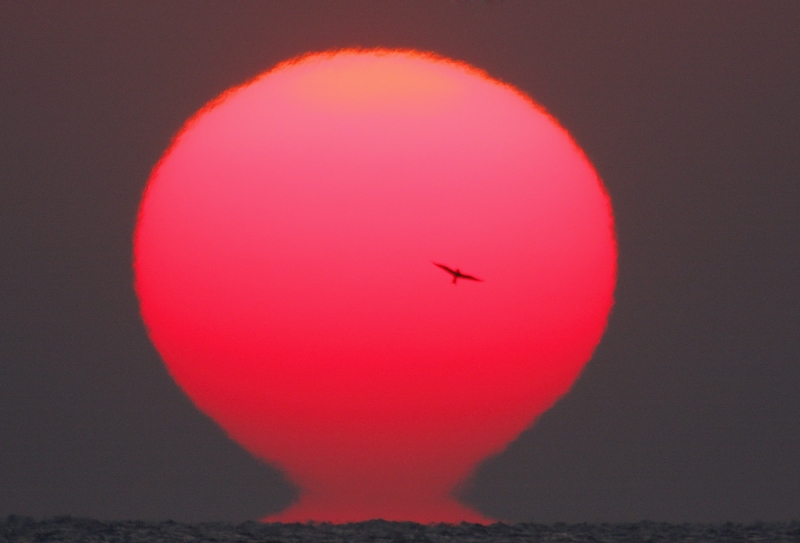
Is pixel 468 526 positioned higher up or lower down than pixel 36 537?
higher up

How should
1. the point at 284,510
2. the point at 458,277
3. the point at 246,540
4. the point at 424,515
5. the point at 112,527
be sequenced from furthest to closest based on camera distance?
the point at 284,510, the point at 424,515, the point at 458,277, the point at 112,527, the point at 246,540

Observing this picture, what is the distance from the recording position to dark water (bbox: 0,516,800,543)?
36719 millimetres

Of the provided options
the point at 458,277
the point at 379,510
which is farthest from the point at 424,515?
the point at 458,277

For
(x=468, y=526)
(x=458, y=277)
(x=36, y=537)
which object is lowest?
(x=36, y=537)

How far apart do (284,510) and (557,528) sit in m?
23.0

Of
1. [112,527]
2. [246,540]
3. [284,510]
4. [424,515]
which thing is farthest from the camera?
[284,510]

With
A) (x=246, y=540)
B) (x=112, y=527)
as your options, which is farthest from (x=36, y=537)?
(x=246, y=540)

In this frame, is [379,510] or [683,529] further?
[379,510]

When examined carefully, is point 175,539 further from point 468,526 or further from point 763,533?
point 763,533

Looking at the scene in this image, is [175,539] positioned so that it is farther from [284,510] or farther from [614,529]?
[284,510]

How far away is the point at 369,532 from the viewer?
3838 cm

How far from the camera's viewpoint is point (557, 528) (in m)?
40.0

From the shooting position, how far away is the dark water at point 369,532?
36719mm

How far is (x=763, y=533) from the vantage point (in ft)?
128
